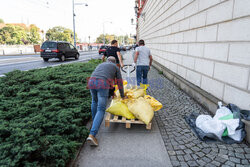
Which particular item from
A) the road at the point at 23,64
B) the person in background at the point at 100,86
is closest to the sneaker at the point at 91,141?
the person in background at the point at 100,86

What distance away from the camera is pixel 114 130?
354 centimetres

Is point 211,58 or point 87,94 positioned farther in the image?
point 87,94

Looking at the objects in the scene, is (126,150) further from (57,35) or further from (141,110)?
(57,35)

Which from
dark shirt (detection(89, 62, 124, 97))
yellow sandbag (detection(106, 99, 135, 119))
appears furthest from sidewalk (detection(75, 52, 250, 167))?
dark shirt (detection(89, 62, 124, 97))

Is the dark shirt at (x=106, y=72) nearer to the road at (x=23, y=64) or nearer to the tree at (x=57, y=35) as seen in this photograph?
the road at (x=23, y=64)

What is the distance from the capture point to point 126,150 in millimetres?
2824

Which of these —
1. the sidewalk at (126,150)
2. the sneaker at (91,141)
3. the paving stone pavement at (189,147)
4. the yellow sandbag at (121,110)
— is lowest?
the sidewalk at (126,150)

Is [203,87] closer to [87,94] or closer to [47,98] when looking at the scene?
[87,94]

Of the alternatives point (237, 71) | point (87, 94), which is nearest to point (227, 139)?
point (237, 71)

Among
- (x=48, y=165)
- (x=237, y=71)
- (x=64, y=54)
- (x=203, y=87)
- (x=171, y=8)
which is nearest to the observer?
(x=48, y=165)

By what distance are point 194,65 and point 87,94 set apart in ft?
11.6

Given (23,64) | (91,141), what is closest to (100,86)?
(91,141)

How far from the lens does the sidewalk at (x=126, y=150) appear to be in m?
2.53

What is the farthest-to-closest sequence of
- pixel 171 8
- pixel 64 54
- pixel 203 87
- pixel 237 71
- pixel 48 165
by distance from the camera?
pixel 64 54 → pixel 171 8 → pixel 203 87 → pixel 237 71 → pixel 48 165
